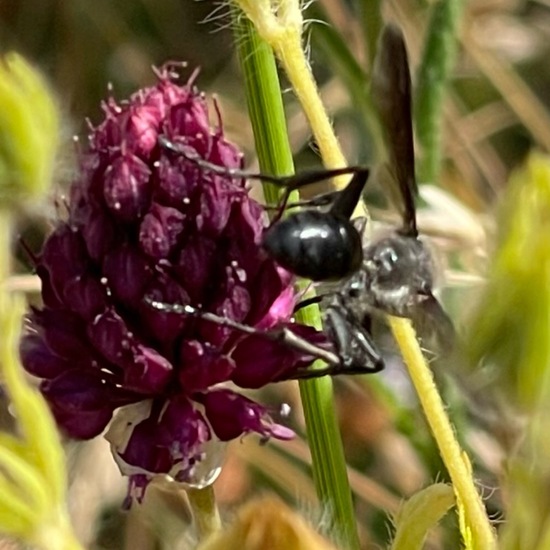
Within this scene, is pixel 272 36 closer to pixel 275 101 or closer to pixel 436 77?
pixel 275 101

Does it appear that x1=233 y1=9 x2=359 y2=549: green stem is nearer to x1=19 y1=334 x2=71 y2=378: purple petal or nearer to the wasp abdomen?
the wasp abdomen

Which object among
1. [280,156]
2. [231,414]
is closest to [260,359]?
[231,414]

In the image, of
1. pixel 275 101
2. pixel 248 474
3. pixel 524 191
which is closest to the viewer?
pixel 524 191

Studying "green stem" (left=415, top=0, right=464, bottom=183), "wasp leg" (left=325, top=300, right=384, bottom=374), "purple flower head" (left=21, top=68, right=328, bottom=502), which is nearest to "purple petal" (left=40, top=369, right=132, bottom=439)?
"purple flower head" (left=21, top=68, right=328, bottom=502)

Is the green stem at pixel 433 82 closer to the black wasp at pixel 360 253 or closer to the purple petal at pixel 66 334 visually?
the black wasp at pixel 360 253

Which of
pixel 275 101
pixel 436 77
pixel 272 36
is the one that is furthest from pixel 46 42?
pixel 272 36
